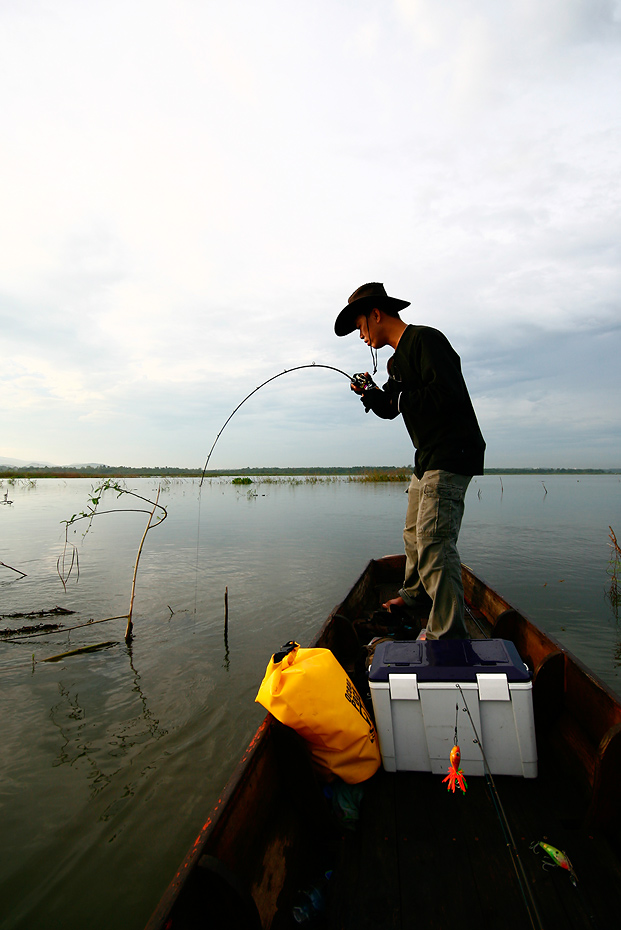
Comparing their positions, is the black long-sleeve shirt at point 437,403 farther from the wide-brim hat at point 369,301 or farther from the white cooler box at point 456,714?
the white cooler box at point 456,714

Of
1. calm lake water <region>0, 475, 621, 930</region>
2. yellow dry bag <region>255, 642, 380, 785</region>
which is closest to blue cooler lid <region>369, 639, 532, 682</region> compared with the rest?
yellow dry bag <region>255, 642, 380, 785</region>

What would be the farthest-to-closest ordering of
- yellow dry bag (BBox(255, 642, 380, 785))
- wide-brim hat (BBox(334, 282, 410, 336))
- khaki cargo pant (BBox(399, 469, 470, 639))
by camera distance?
wide-brim hat (BBox(334, 282, 410, 336)) → khaki cargo pant (BBox(399, 469, 470, 639)) → yellow dry bag (BBox(255, 642, 380, 785))

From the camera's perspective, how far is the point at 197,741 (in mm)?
3508

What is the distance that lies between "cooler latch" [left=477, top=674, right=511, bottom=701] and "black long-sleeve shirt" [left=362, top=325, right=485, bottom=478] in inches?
51.1

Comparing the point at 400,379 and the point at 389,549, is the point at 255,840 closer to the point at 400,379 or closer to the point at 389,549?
the point at 400,379

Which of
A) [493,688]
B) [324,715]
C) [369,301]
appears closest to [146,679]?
[324,715]

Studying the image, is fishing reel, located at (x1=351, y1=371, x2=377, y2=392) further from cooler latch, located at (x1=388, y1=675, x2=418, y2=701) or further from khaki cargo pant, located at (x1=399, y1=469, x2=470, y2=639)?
cooler latch, located at (x1=388, y1=675, x2=418, y2=701)

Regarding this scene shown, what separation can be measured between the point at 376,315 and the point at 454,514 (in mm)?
1506

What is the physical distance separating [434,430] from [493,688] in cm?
162

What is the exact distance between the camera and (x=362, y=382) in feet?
11.5

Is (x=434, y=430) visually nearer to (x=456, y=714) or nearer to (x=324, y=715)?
(x=456, y=714)

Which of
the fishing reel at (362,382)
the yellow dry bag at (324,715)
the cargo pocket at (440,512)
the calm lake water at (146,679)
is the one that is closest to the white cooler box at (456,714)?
the yellow dry bag at (324,715)

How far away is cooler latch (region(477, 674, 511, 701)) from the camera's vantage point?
1.99 meters

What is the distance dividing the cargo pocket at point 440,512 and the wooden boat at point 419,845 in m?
0.98
